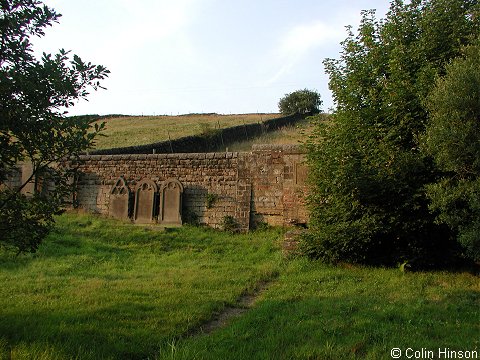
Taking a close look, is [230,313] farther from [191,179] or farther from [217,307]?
[191,179]

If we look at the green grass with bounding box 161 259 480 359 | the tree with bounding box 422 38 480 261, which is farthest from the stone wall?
the tree with bounding box 422 38 480 261

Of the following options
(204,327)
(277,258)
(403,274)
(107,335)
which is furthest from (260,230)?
(107,335)

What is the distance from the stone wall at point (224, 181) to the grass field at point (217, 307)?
252 centimetres

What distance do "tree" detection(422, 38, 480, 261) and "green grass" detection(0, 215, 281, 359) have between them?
150 inches

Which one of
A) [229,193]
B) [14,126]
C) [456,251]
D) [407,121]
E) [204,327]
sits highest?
[407,121]

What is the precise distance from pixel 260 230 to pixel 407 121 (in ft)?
20.0

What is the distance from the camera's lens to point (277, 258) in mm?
10992

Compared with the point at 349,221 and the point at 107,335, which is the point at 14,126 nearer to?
the point at 107,335

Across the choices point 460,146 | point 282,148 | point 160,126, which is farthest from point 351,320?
point 160,126

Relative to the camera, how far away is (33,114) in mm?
5184

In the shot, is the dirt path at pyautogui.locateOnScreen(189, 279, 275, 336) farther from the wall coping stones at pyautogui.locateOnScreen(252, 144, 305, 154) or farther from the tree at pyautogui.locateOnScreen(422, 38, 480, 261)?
the wall coping stones at pyautogui.locateOnScreen(252, 144, 305, 154)

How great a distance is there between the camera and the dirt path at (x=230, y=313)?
609 centimetres

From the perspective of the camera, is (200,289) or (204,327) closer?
(204,327)

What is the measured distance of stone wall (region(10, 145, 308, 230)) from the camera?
1404 cm
